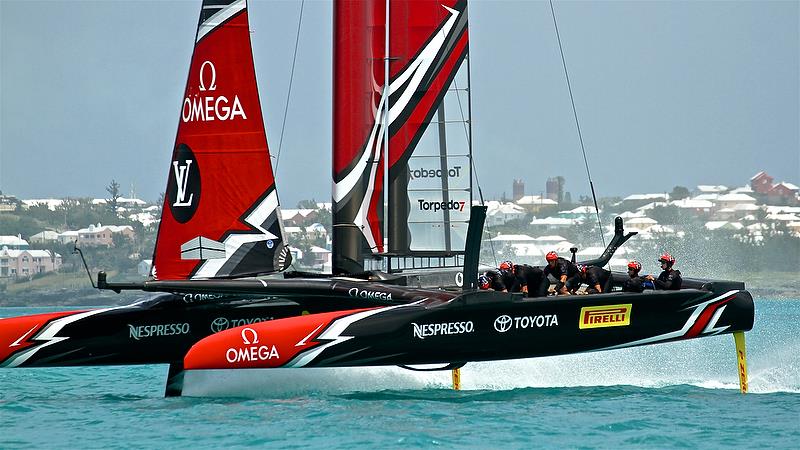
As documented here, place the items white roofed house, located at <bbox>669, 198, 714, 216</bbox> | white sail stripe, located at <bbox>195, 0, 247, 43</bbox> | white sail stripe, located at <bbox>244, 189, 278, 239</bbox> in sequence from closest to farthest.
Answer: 1. white sail stripe, located at <bbox>244, 189, 278, 239</bbox>
2. white sail stripe, located at <bbox>195, 0, 247, 43</bbox>
3. white roofed house, located at <bbox>669, 198, 714, 216</bbox>

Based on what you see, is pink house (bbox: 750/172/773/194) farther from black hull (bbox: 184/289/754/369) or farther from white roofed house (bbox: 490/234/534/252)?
black hull (bbox: 184/289/754/369)

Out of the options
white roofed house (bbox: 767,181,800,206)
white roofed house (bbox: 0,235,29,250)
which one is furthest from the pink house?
white roofed house (bbox: 0,235,29,250)

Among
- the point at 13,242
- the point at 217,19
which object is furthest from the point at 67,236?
the point at 217,19

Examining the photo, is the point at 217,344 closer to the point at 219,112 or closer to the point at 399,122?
the point at 219,112

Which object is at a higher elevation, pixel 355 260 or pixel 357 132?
pixel 357 132

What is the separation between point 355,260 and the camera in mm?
11875

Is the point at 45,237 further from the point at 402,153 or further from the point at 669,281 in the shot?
the point at 669,281

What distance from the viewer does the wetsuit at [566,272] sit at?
10977mm

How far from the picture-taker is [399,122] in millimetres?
12023

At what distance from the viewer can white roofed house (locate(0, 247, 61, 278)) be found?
204 feet

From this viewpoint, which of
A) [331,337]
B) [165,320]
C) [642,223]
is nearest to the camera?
[331,337]

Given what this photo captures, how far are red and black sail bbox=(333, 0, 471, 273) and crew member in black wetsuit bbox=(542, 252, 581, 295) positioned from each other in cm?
129

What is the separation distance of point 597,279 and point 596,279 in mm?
19

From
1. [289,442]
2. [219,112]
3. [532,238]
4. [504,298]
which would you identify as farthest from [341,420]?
[532,238]
